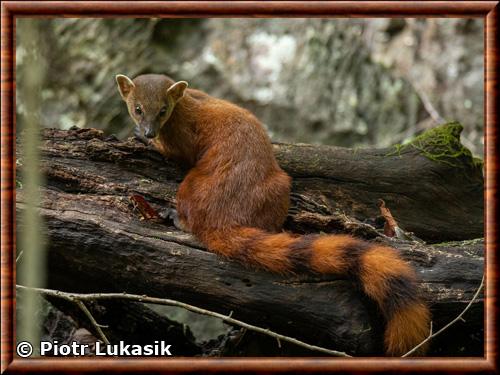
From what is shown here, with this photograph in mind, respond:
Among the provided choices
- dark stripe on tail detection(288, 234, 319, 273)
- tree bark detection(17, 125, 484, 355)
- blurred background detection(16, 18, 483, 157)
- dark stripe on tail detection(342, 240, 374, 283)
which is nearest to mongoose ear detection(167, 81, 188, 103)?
tree bark detection(17, 125, 484, 355)

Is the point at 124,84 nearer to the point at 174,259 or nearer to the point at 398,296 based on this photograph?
the point at 174,259

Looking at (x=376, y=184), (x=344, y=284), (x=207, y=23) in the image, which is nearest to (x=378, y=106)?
(x=207, y=23)

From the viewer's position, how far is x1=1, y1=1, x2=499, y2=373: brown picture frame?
4.02 metres

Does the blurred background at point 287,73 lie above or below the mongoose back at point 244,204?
above

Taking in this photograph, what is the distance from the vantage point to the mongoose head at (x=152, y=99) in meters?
6.07

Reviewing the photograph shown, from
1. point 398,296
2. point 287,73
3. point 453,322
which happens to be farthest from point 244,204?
point 287,73

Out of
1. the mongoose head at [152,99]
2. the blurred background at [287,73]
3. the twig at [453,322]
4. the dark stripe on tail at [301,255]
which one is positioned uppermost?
the blurred background at [287,73]

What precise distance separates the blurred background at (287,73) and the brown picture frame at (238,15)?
246 inches

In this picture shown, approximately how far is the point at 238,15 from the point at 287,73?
6642mm

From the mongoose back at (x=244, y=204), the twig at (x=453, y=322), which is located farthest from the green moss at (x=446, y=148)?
the twig at (x=453, y=322)

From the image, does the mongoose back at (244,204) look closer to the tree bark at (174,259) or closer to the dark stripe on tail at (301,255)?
the dark stripe on tail at (301,255)

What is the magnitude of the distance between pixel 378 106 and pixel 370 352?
6.77 meters

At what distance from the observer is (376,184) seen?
6.71 m

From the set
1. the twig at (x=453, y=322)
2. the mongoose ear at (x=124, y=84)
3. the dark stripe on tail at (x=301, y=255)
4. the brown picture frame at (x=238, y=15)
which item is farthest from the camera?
the mongoose ear at (x=124, y=84)
